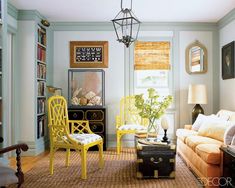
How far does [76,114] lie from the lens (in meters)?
5.50

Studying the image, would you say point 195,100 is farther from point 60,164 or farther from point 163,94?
point 60,164

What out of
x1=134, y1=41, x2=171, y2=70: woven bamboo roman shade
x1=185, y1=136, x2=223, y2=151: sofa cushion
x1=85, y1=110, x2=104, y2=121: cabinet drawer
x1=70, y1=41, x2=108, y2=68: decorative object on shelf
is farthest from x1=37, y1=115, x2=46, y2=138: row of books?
x1=185, y1=136, x2=223, y2=151: sofa cushion

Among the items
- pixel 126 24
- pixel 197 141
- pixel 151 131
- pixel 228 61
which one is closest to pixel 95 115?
pixel 151 131

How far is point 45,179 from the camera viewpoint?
367 cm

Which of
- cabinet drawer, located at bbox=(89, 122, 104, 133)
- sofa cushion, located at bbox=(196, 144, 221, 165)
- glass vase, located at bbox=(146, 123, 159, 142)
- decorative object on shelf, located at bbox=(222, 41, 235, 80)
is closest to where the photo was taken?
sofa cushion, located at bbox=(196, 144, 221, 165)

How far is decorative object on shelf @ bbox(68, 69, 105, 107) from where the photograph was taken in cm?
583

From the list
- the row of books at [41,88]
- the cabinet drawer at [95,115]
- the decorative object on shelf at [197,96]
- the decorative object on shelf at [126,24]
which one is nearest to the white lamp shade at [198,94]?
the decorative object on shelf at [197,96]

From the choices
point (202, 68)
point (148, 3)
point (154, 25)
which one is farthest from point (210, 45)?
point (148, 3)

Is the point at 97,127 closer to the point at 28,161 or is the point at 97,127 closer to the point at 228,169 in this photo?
the point at 28,161

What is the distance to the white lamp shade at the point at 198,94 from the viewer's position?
5.44 m

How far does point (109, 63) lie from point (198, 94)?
1837 mm

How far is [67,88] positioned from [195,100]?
2.52 metres

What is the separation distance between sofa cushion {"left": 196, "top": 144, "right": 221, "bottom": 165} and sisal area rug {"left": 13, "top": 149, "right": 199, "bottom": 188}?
43 cm

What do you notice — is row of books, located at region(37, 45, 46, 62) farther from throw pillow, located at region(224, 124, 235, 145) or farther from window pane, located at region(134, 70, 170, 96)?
throw pillow, located at region(224, 124, 235, 145)
